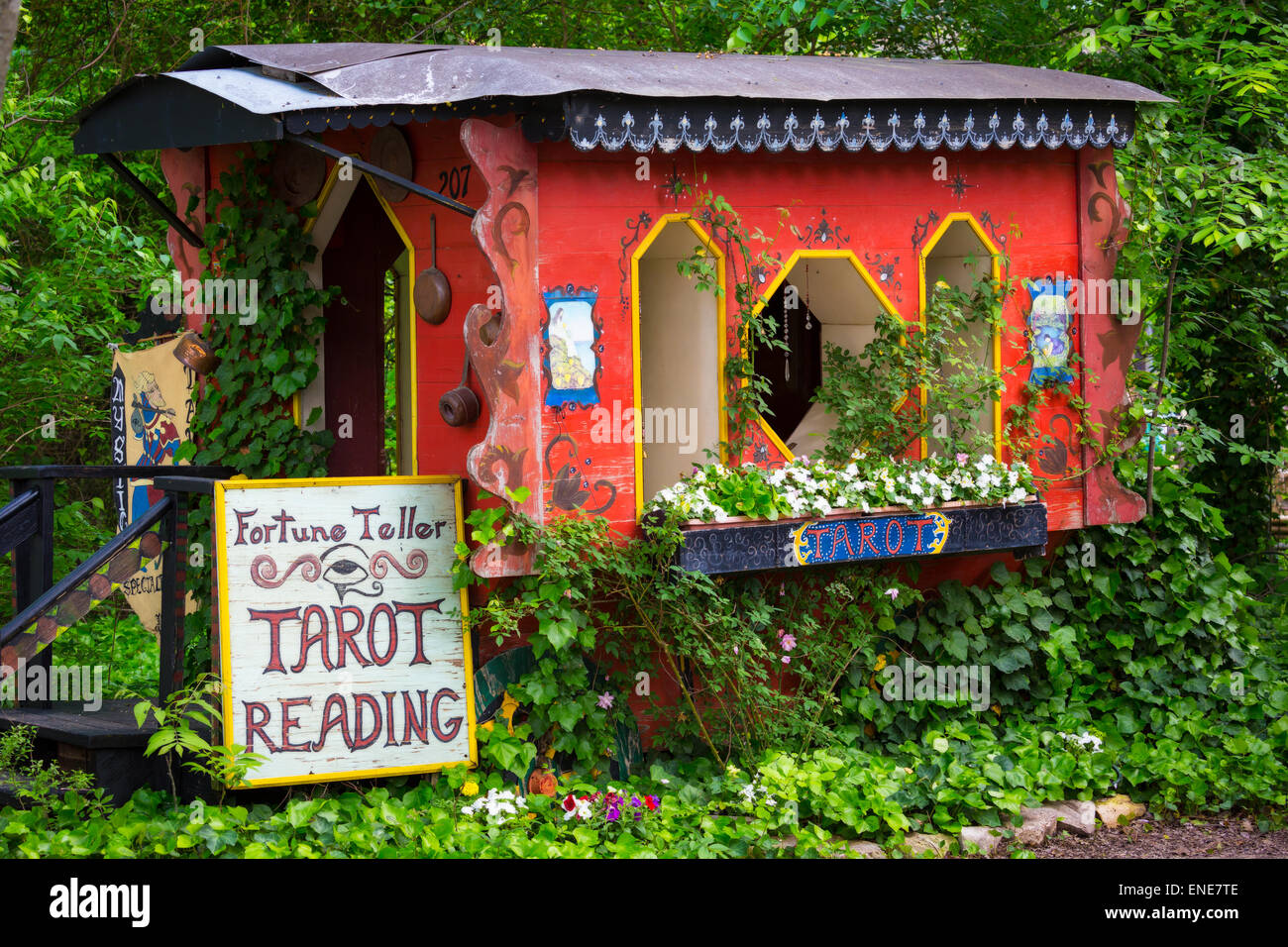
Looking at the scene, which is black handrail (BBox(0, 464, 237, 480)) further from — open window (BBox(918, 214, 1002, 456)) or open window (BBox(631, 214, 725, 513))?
open window (BBox(918, 214, 1002, 456))

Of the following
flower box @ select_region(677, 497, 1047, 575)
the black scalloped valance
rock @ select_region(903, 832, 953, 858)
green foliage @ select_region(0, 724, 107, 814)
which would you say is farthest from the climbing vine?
rock @ select_region(903, 832, 953, 858)

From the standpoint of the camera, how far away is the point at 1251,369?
31.2 ft

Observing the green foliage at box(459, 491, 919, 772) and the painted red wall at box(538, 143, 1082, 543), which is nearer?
the green foliage at box(459, 491, 919, 772)

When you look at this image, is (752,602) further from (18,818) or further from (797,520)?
(18,818)

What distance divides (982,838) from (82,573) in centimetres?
→ 456

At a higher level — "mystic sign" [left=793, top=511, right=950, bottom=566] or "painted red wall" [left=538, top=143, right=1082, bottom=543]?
"painted red wall" [left=538, top=143, right=1082, bottom=543]

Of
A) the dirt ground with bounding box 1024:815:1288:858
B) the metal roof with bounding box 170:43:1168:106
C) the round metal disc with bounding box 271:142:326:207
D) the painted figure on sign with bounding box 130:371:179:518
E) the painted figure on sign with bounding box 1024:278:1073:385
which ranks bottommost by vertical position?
the dirt ground with bounding box 1024:815:1288:858

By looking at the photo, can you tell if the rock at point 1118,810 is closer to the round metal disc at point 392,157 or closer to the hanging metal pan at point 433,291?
the hanging metal pan at point 433,291

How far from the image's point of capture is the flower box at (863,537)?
6379 millimetres

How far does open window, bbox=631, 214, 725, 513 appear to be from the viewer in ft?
22.4

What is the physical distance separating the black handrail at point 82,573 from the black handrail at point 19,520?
891 mm

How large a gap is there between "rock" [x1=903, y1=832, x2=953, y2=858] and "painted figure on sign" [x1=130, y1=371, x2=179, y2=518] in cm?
515

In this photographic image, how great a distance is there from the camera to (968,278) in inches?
312

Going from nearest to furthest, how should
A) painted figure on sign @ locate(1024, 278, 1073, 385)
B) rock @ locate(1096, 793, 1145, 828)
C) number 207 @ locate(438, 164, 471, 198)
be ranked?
number 207 @ locate(438, 164, 471, 198)
rock @ locate(1096, 793, 1145, 828)
painted figure on sign @ locate(1024, 278, 1073, 385)
